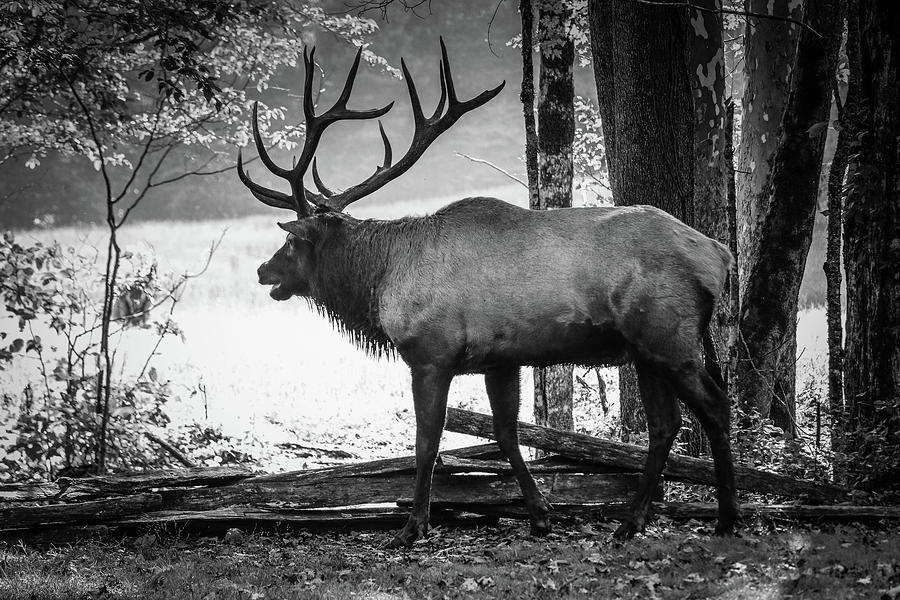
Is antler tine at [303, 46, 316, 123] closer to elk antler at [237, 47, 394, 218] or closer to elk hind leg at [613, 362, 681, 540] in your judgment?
elk antler at [237, 47, 394, 218]

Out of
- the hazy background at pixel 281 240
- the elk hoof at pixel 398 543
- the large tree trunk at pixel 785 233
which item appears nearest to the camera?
the elk hoof at pixel 398 543

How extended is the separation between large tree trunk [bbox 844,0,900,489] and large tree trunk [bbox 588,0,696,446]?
63.0 inches

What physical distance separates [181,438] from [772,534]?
7.32 m

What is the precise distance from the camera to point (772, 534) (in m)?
5.24

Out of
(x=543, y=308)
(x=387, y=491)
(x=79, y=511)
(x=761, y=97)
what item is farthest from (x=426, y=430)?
(x=761, y=97)

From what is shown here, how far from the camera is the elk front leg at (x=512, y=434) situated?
5.86 metres

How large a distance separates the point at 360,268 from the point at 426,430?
1487 millimetres

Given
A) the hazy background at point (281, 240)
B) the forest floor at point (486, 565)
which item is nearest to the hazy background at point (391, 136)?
the hazy background at point (281, 240)

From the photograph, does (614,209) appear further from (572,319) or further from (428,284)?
(428,284)

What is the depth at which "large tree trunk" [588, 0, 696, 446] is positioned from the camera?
7.25 metres

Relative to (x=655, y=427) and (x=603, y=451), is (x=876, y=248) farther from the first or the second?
(x=603, y=451)

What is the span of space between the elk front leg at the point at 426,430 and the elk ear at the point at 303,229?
161cm

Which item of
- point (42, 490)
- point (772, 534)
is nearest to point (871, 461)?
point (772, 534)

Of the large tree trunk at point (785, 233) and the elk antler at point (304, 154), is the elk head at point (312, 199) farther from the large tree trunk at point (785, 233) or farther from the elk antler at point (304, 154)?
the large tree trunk at point (785, 233)
